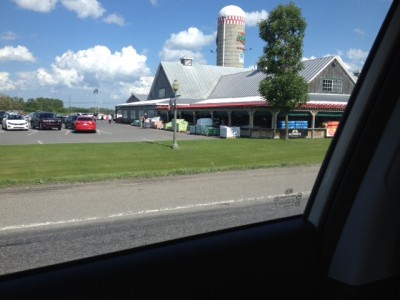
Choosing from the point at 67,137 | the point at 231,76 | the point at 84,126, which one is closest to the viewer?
the point at 231,76

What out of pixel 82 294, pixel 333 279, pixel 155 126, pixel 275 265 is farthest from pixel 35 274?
pixel 155 126

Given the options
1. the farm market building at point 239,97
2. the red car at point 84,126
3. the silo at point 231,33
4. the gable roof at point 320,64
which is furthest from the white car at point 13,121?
the red car at point 84,126

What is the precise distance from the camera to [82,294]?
1.33 meters

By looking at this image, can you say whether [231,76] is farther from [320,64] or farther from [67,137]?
[67,137]

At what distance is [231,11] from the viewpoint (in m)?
2.15

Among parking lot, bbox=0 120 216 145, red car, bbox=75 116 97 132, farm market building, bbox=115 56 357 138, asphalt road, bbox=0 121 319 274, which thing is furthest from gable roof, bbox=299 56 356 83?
red car, bbox=75 116 97 132

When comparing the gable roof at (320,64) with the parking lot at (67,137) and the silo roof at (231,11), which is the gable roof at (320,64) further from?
the parking lot at (67,137)

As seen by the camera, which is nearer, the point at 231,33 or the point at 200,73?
the point at 231,33

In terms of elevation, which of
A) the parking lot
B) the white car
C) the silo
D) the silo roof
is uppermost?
the silo roof

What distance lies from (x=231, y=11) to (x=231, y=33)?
0.11 meters

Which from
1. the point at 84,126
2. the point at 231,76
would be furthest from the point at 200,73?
the point at 84,126

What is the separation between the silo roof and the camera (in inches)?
83.4

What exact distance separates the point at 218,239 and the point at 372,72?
39.1 inches

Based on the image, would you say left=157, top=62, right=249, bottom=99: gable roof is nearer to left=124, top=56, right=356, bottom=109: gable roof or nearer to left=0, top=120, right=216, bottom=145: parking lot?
left=124, top=56, right=356, bottom=109: gable roof
